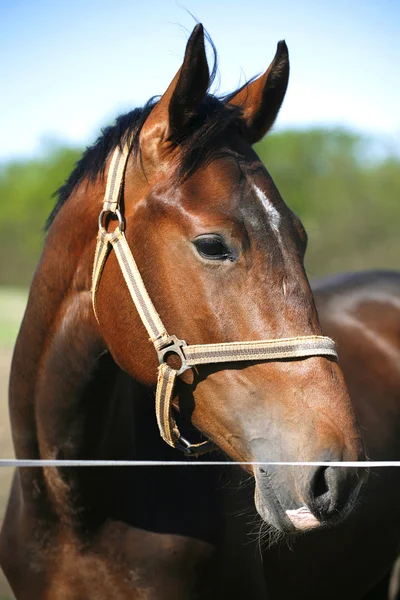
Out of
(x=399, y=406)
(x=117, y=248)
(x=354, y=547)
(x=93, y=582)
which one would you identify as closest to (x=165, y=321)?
(x=117, y=248)

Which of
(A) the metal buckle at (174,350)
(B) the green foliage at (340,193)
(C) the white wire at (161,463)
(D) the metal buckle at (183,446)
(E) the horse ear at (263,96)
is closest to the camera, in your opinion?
(C) the white wire at (161,463)

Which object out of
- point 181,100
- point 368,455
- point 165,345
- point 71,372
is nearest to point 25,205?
point 368,455

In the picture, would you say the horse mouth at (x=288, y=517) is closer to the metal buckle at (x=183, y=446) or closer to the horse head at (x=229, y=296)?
the horse head at (x=229, y=296)

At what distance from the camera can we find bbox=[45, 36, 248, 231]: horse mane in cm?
199

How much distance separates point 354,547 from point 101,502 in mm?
1429

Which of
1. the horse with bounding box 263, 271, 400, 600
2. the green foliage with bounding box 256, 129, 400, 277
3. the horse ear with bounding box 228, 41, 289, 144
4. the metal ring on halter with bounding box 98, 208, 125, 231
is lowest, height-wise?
the horse with bounding box 263, 271, 400, 600

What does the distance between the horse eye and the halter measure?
0.23m

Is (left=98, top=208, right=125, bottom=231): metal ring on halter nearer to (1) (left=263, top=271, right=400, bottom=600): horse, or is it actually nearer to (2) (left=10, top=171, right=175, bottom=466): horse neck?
(2) (left=10, top=171, right=175, bottom=466): horse neck

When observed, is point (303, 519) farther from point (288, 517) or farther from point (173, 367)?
point (173, 367)

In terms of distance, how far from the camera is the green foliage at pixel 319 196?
22.5 meters

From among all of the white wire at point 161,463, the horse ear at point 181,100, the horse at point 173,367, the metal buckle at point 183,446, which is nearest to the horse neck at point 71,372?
the horse at point 173,367

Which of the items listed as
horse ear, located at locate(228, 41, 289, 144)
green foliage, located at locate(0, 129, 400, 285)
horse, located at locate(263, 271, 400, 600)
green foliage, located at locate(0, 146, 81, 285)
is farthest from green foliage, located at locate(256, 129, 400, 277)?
horse ear, located at locate(228, 41, 289, 144)

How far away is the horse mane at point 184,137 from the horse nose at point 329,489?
37.9 inches

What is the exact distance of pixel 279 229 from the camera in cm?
191
